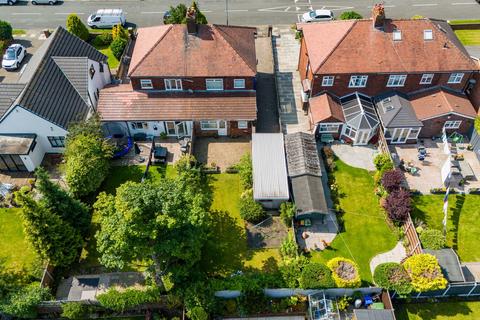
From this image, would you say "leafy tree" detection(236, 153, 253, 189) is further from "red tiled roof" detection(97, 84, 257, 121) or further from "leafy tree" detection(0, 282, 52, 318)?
"leafy tree" detection(0, 282, 52, 318)

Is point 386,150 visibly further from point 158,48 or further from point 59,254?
point 59,254

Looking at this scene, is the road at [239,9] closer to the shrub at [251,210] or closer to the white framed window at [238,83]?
the white framed window at [238,83]

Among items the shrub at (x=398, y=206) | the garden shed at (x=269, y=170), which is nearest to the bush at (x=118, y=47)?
the garden shed at (x=269, y=170)

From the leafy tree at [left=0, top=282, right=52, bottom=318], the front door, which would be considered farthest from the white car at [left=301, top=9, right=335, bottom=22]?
the leafy tree at [left=0, top=282, right=52, bottom=318]

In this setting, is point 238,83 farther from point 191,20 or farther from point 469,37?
point 469,37

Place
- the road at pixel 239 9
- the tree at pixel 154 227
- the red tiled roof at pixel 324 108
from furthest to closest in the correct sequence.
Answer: the road at pixel 239 9 < the red tiled roof at pixel 324 108 < the tree at pixel 154 227

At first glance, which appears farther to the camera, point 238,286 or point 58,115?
point 58,115

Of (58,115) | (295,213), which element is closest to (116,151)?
(58,115)
